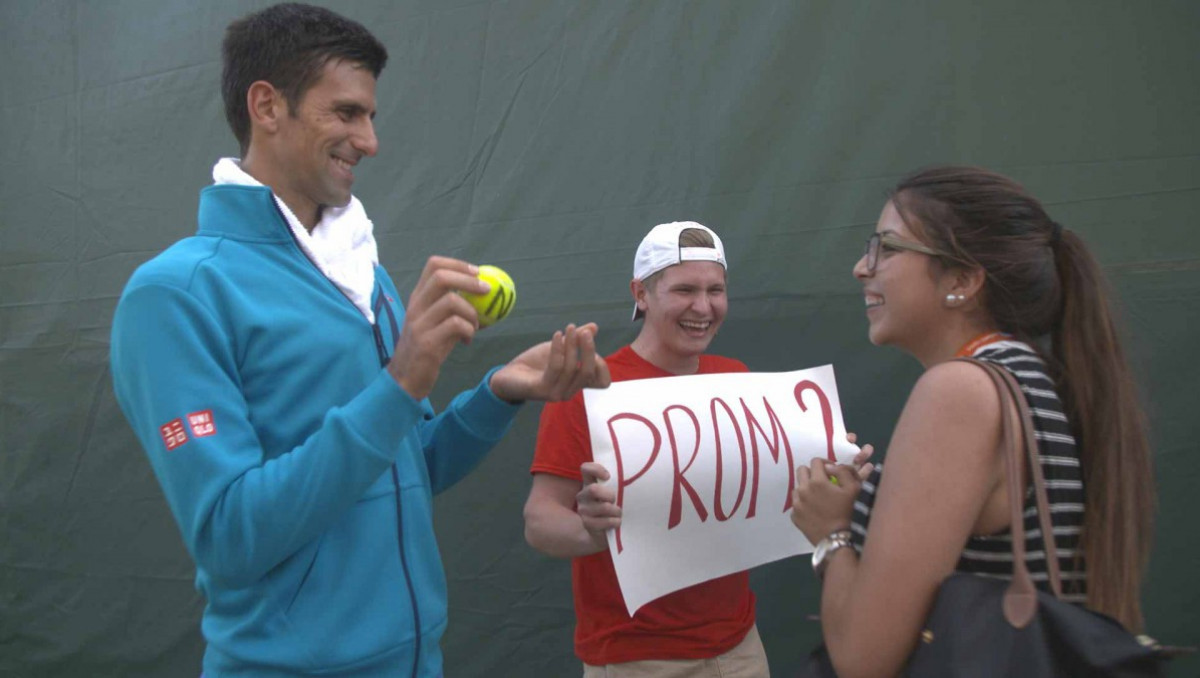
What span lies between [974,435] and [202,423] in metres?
1.06

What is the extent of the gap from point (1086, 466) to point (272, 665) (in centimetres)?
125

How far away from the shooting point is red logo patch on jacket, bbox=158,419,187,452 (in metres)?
1.31

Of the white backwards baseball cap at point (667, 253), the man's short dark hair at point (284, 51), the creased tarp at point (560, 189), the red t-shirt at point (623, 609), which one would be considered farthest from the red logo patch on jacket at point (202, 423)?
the creased tarp at point (560, 189)

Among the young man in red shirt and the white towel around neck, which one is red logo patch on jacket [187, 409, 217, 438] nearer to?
the white towel around neck

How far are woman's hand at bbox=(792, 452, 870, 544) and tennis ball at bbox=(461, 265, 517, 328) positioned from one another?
23.1 inches

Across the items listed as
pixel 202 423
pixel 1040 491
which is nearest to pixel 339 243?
pixel 202 423

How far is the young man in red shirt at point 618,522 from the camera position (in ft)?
6.83

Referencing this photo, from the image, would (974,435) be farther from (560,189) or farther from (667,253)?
(560,189)

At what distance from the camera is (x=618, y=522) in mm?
2006

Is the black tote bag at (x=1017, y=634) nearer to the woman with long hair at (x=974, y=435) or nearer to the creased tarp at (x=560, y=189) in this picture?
the woman with long hair at (x=974, y=435)

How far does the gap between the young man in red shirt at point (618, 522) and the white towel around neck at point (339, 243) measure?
626mm

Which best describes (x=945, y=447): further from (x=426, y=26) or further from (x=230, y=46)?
(x=426, y=26)

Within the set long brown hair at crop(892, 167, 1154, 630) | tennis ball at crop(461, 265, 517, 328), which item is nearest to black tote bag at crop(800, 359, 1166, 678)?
long brown hair at crop(892, 167, 1154, 630)

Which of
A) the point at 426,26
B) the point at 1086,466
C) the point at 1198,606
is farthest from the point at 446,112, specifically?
the point at 1198,606
